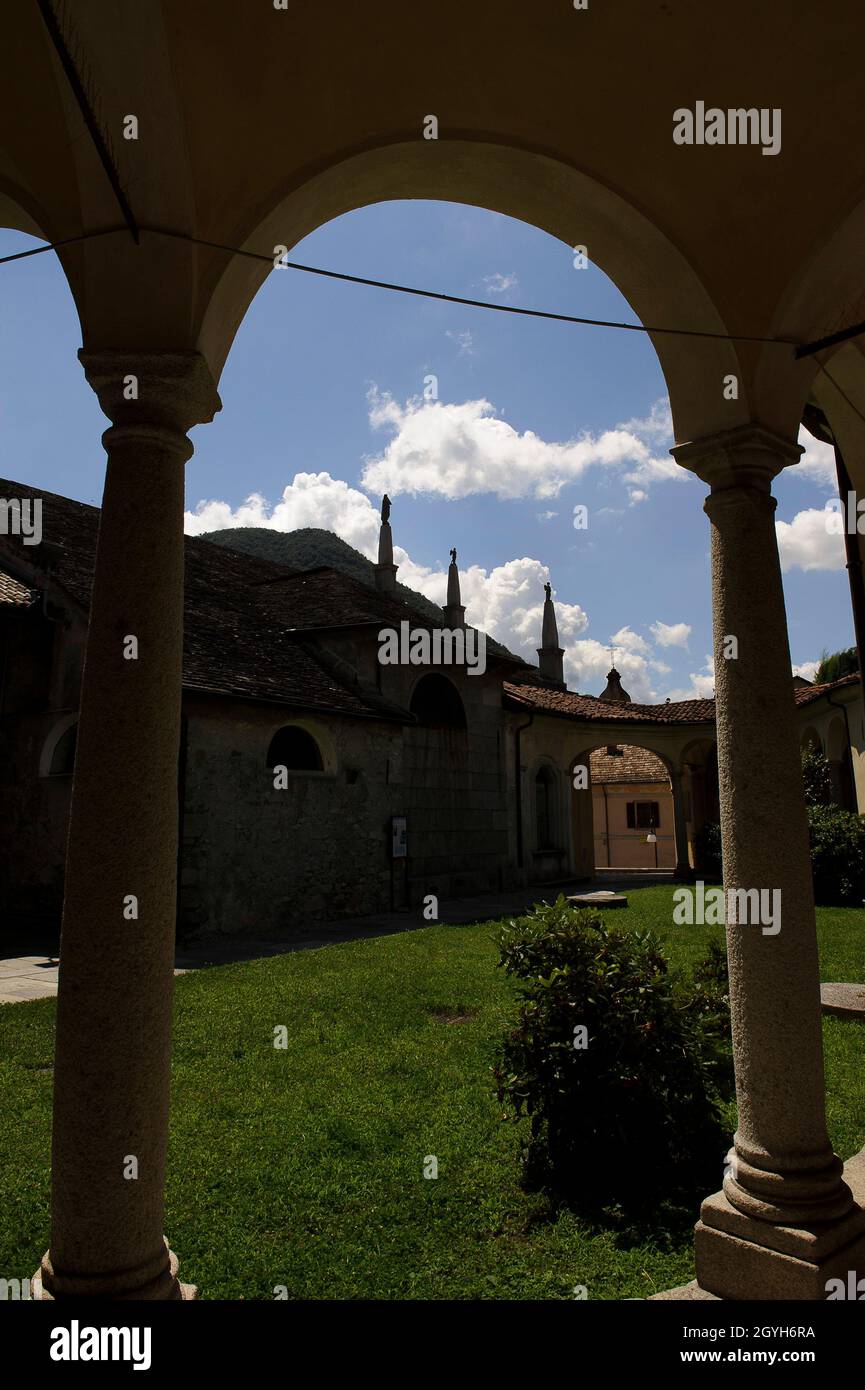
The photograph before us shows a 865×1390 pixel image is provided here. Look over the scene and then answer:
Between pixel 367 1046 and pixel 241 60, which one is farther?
pixel 367 1046

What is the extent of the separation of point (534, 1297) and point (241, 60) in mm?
4803

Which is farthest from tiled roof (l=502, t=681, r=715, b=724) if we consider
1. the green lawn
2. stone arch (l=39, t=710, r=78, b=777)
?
the green lawn

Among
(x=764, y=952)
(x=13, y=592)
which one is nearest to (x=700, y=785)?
(x=13, y=592)

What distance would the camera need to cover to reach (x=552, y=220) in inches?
157

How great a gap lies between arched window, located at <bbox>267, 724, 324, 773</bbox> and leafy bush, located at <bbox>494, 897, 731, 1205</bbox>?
1039 cm

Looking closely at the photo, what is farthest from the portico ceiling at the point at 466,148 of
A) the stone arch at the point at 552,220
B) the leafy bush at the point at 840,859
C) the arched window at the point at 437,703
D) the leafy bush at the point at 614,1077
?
the arched window at the point at 437,703

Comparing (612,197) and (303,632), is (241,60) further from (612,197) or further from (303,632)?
(303,632)

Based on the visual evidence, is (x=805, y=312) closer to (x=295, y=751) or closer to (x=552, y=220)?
(x=552, y=220)

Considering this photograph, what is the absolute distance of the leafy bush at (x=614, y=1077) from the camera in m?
4.18

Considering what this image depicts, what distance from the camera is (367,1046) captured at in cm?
668

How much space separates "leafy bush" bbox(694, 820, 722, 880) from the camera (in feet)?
65.7

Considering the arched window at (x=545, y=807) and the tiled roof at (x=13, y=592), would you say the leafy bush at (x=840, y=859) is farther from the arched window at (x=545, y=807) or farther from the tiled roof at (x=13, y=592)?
the tiled roof at (x=13, y=592)
